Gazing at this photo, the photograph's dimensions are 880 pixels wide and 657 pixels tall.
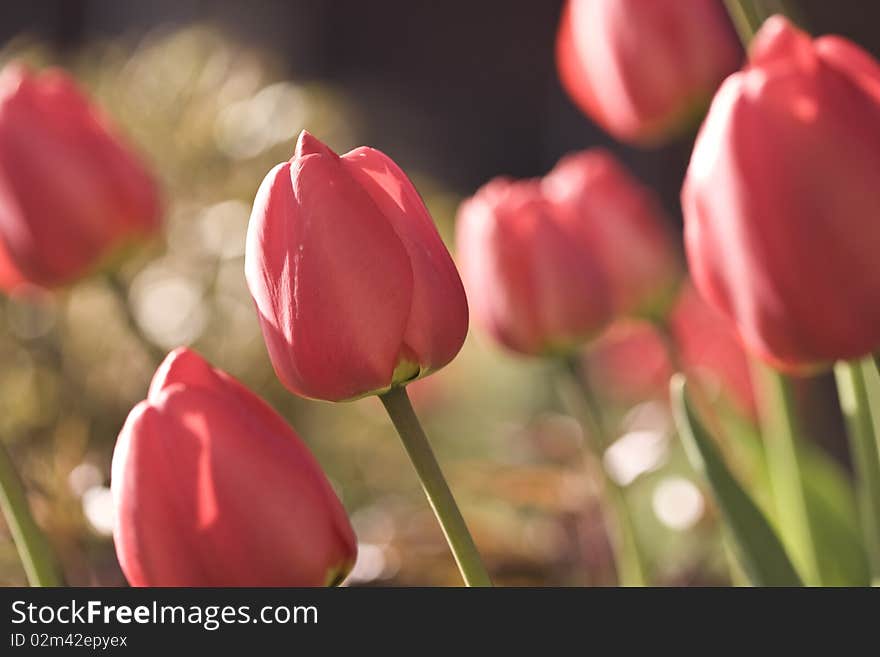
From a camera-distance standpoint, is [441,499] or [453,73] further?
[453,73]

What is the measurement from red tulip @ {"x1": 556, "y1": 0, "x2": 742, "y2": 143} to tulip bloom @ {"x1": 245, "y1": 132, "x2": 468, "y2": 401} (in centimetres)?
17

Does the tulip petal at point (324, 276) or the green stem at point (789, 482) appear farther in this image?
the green stem at point (789, 482)

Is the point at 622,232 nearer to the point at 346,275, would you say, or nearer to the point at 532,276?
the point at 532,276

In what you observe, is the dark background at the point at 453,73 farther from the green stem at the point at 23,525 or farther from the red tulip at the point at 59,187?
the green stem at the point at 23,525

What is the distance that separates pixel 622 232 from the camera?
1.44 feet

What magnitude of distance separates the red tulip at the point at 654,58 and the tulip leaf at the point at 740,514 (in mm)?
136

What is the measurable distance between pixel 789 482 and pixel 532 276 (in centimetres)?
11

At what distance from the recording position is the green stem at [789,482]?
0.35 meters

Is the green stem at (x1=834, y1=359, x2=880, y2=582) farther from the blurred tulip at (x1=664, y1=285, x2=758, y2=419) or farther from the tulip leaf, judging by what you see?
the blurred tulip at (x1=664, y1=285, x2=758, y2=419)

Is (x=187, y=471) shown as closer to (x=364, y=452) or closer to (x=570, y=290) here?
(x=570, y=290)

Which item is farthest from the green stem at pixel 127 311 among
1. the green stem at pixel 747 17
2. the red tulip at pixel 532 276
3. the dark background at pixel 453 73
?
the dark background at pixel 453 73

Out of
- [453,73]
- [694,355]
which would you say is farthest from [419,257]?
[453,73]
